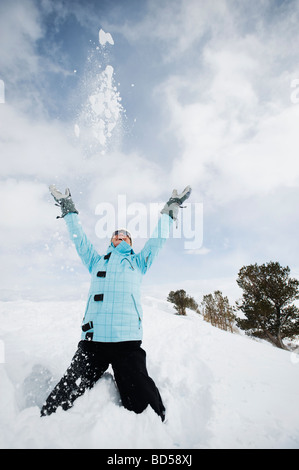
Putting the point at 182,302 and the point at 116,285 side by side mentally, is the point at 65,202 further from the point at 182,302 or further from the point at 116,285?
the point at 182,302

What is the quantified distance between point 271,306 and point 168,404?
19.6 meters

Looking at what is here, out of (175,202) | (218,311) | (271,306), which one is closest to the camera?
(175,202)

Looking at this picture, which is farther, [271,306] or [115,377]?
[271,306]

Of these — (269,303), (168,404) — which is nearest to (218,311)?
(269,303)

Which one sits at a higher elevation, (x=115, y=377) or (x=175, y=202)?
(x=175, y=202)

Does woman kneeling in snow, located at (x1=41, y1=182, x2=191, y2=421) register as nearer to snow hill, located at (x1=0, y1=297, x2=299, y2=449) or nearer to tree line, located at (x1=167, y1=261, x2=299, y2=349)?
snow hill, located at (x1=0, y1=297, x2=299, y2=449)

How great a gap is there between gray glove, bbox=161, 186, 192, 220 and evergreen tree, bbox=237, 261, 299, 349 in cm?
1889

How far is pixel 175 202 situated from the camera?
3.26 meters

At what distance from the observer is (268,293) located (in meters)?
18.3

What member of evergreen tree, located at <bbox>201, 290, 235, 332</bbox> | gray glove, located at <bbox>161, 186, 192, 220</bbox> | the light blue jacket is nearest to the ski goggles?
the light blue jacket

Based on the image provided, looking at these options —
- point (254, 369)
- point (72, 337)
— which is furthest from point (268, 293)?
point (72, 337)
